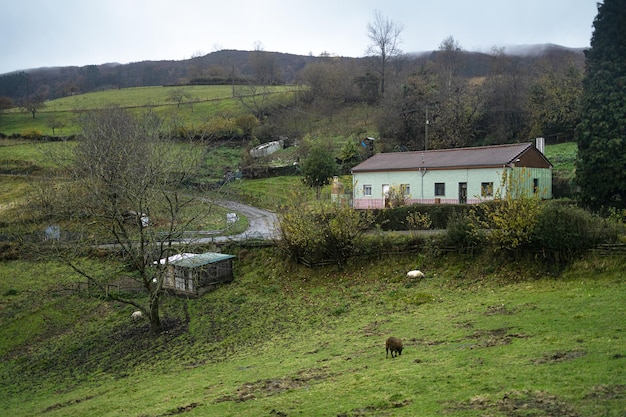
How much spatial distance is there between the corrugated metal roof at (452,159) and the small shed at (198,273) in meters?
18.7

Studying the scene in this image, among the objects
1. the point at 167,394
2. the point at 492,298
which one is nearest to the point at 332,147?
the point at 492,298

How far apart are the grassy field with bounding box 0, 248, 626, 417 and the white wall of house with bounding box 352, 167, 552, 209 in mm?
14137

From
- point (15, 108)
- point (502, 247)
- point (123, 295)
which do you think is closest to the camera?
point (502, 247)

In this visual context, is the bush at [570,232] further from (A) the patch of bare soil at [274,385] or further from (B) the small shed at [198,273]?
(B) the small shed at [198,273]

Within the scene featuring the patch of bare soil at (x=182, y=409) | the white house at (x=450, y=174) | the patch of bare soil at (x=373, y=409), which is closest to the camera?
the patch of bare soil at (x=373, y=409)

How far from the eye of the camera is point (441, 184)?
42594 mm

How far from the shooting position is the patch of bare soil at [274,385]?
506 inches

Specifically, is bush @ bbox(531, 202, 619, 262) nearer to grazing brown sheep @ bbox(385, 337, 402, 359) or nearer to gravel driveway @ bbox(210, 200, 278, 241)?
grazing brown sheep @ bbox(385, 337, 402, 359)

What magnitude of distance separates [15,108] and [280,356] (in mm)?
108065

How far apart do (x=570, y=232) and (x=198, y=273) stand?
71.6ft

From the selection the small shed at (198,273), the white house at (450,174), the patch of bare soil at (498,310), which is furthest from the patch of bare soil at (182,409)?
the white house at (450,174)

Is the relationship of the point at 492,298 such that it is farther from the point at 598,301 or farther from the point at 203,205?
the point at 203,205

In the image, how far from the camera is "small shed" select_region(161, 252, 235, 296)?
32031 millimetres

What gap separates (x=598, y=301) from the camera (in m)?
17.8
